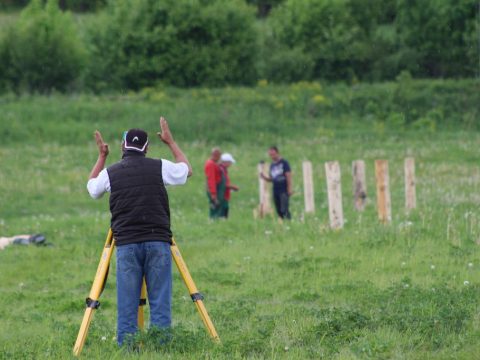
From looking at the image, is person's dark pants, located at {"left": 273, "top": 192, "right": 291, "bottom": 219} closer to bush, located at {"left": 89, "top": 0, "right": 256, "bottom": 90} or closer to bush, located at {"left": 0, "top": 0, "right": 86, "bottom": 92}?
bush, located at {"left": 0, "top": 0, "right": 86, "bottom": 92}

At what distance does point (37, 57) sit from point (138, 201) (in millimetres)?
51773

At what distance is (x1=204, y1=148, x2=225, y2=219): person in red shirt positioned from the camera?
68.2 ft

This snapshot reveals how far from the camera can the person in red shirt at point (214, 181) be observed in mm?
20797

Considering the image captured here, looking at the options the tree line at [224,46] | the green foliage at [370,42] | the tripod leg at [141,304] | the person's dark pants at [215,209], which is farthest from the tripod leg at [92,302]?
the green foliage at [370,42]

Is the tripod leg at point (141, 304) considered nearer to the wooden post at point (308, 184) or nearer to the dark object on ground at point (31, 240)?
the dark object on ground at point (31, 240)

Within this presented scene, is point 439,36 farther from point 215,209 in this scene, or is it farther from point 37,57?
point 215,209

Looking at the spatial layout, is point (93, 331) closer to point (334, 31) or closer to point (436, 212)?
point (436, 212)

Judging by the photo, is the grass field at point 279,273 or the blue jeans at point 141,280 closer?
the blue jeans at point 141,280

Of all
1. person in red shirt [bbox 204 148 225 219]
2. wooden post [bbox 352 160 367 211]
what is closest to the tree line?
person in red shirt [bbox 204 148 225 219]

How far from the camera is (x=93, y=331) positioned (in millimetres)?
9883

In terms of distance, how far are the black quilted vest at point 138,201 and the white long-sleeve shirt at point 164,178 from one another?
4 centimetres

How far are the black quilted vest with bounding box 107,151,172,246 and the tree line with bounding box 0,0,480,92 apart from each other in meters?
51.0

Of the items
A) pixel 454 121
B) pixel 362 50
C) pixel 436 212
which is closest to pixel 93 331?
pixel 436 212

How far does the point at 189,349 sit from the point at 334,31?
5894cm
